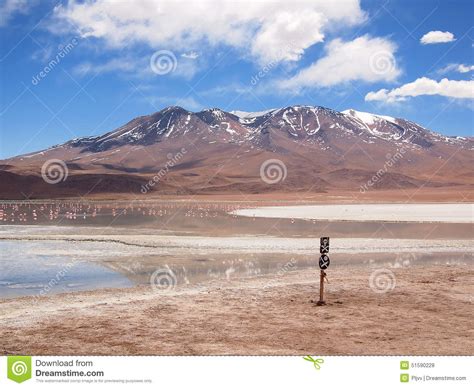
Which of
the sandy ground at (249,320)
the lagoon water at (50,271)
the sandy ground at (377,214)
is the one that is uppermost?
the sandy ground at (377,214)

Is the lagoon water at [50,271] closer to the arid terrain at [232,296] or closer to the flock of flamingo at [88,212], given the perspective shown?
the arid terrain at [232,296]

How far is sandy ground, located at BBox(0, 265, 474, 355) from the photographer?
9.16m

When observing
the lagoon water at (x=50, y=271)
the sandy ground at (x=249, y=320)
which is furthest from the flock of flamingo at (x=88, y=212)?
the sandy ground at (x=249, y=320)

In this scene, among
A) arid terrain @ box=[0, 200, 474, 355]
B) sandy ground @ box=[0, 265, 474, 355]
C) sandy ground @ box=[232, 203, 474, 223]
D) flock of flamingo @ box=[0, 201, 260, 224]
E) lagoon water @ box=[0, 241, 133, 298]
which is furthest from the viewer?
flock of flamingo @ box=[0, 201, 260, 224]

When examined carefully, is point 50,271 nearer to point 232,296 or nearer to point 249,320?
point 232,296

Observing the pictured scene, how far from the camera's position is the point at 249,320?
11.2 meters

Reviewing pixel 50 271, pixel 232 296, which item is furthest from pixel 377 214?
pixel 232 296

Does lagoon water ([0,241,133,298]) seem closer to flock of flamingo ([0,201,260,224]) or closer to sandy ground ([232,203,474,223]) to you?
flock of flamingo ([0,201,260,224])

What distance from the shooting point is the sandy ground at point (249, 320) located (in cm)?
916

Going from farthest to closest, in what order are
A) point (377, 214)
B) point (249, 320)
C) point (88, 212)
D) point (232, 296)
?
1. point (88, 212)
2. point (377, 214)
3. point (232, 296)
4. point (249, 320)

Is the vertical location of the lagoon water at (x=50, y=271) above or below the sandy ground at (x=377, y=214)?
below

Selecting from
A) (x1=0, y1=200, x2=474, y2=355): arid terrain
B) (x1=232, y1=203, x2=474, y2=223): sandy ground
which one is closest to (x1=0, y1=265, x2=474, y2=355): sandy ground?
(x1=0, y1=200, x2=474, y2=355): arid terrain

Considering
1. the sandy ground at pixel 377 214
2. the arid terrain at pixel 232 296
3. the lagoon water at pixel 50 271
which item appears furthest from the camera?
the sandy ground at pixel 377 214
